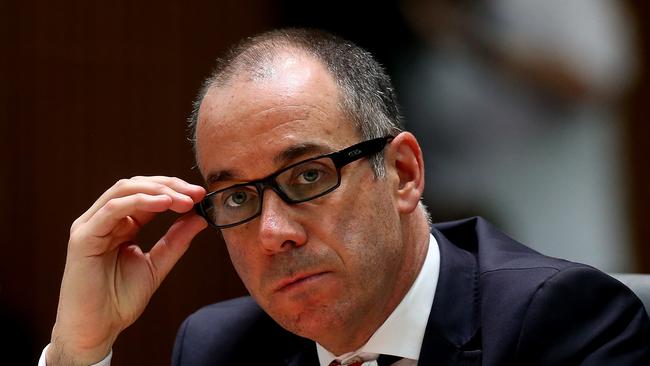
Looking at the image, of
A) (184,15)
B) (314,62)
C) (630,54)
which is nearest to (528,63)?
(630,54)

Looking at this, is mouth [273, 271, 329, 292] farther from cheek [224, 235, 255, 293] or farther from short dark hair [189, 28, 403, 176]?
short dark hair [189, 28, 403, 176]

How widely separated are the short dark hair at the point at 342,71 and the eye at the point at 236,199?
0.23 metres

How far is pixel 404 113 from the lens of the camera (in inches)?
153

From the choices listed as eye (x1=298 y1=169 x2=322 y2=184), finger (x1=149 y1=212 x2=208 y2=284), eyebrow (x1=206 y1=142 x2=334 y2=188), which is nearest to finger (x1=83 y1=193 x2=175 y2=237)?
finger (x1=149 y1=212 x2=208 y2=284)

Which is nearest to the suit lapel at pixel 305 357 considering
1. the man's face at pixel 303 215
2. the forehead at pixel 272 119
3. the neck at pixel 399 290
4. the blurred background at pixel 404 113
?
the neck at pixel 399 290

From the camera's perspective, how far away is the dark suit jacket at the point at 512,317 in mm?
1980

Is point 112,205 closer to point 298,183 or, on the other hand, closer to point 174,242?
point 174,242

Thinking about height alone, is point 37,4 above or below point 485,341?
above

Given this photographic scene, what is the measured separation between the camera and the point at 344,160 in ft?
6.81

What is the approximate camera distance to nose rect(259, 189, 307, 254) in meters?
2.00

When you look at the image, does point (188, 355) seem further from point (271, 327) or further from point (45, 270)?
point (45, 270)

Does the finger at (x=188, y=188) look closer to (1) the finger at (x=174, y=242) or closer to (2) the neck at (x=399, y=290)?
(1) the finger at (x=174, y=242)

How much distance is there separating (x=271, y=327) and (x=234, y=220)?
49 cm

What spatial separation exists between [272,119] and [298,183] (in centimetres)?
16
